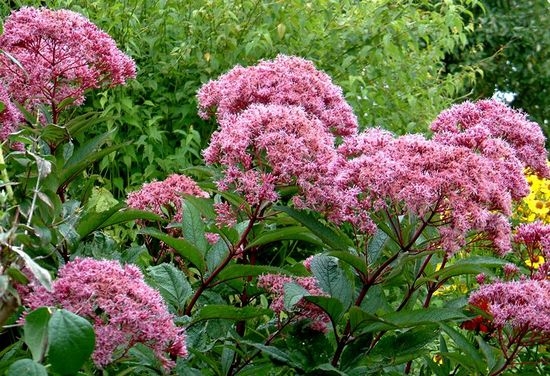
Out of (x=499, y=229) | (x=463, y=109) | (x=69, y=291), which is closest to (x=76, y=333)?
(x=69, y=291)

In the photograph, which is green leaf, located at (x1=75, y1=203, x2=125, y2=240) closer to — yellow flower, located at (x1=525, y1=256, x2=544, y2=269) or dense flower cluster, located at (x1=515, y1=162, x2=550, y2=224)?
yellow flower, located at (x1=525, y1=256, x2=544, y2=269)

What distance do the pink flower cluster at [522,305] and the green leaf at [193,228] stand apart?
26.5 inches

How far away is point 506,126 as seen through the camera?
2445 mm

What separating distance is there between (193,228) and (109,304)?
2.26 feet

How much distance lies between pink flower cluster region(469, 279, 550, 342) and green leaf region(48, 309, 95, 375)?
1216 mm

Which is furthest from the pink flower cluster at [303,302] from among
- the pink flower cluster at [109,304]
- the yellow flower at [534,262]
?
the yellow flower at [534,262]

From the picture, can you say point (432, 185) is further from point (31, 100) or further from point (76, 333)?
point (31, 100)

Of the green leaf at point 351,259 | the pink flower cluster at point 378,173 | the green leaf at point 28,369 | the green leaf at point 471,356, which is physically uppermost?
the pink flower cluster at point 378,173

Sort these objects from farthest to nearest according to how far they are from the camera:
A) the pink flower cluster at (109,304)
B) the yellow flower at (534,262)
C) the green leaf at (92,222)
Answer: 1. the yellow flower at (534,262)
2. the green leaf at (92,222)
3. the pink flower cluster at (109,304)

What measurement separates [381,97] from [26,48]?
2.98 metres

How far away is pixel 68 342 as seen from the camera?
4.15ft

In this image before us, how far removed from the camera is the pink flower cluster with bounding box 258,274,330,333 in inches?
84.0

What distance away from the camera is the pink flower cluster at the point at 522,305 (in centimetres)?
218

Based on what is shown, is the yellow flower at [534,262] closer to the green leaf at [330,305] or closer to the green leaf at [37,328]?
the green leaf at [330,305]
